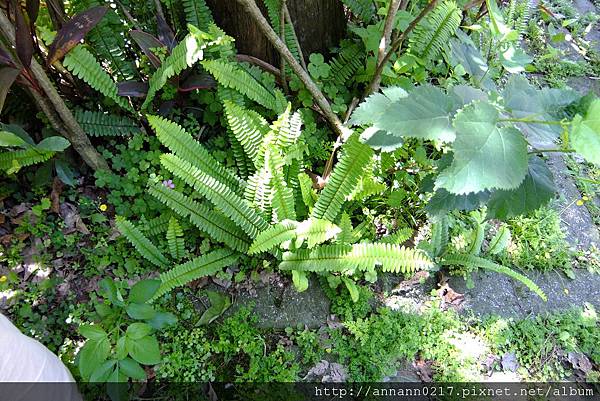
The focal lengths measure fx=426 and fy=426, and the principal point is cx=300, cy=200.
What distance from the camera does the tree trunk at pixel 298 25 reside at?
8.25 feet

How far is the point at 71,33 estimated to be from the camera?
6.82ft

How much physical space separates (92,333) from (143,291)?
0.87 ft

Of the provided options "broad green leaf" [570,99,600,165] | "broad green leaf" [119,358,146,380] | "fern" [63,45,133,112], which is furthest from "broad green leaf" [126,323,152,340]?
"broad green leaf" [570,99,600,165]

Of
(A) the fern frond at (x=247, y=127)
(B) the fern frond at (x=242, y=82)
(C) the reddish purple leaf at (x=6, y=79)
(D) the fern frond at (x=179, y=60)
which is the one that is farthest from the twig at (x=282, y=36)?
(C) the reddish purple leaf at (x=6, y=79)

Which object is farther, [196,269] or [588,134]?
[196,269]

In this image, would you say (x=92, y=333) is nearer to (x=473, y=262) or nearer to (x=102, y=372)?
(x=102, y=372)

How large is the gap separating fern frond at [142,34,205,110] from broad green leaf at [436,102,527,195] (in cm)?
141

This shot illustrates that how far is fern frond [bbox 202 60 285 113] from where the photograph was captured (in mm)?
2234

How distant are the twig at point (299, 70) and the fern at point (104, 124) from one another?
95 cm

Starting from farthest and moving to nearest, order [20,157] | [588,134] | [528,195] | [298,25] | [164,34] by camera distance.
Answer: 1. [298,25]
2. [164,34]
3. [20,157]
4. [528,195]
5. [588,134]

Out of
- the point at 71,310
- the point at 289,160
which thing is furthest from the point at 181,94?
the point at 71,310

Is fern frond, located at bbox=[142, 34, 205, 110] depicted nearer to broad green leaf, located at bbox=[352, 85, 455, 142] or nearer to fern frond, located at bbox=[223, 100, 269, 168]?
fern frond, located at bbox=[223, 100, 269, 168]

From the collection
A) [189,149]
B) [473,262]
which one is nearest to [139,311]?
[189,149]

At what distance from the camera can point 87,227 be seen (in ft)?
8.07
